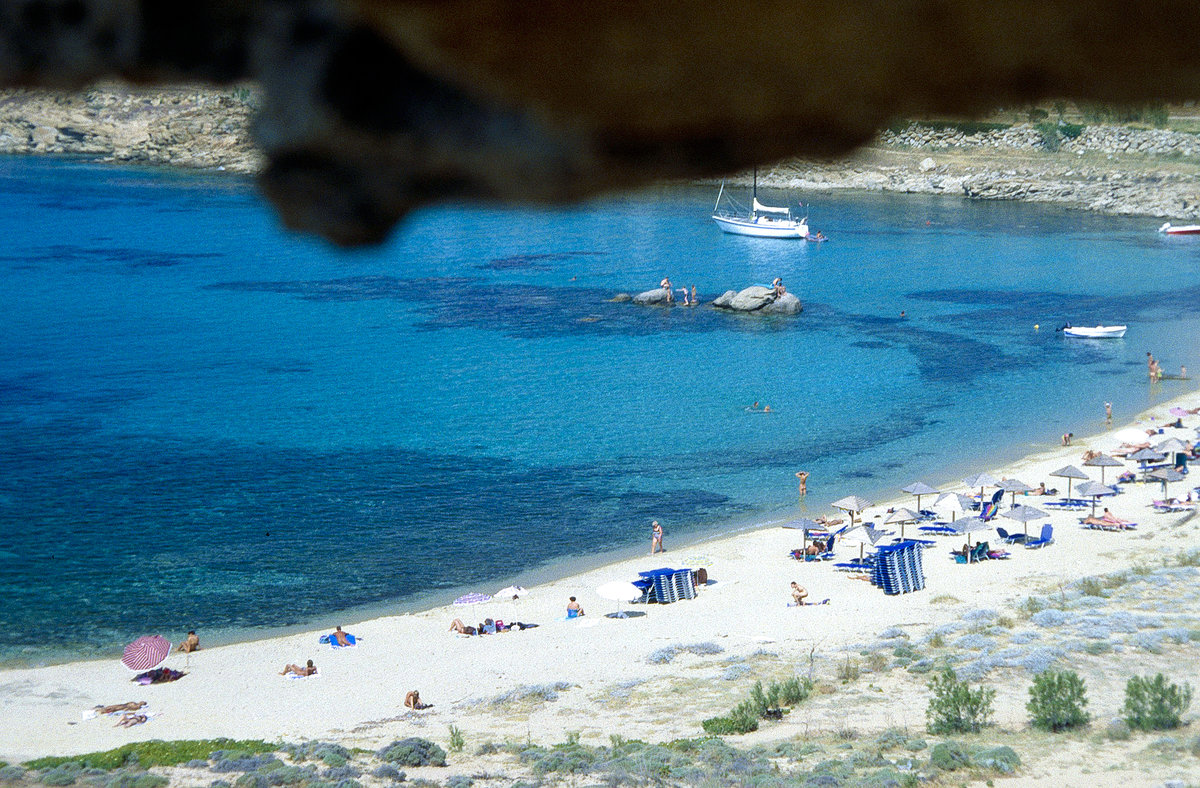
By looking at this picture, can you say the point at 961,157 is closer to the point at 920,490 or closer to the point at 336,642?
the point at 920,490

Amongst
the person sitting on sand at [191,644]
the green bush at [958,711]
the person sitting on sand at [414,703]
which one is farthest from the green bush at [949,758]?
the person sitting on sand at [191,644]

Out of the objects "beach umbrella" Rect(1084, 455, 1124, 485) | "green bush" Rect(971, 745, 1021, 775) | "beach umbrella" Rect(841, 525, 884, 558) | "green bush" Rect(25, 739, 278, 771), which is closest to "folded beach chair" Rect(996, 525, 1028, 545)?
"beach umbrella" Rect(841, 525, 884, 558)

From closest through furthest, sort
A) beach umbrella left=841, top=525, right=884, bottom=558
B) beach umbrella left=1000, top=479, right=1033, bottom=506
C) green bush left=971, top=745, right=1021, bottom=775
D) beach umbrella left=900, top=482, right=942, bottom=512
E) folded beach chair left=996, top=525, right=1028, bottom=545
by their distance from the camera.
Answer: green bush left=971, top=745, right=1021, bottom=775, beach umbrella left=841, top=525, right=884, bottom=558, folded beach chair left=996, top=525, right=1028, bottom=545, beach umbrella left=900, top=482, right=942, bottom=512, beach umbrella left=1000, top=479, right=1033, bottom=506

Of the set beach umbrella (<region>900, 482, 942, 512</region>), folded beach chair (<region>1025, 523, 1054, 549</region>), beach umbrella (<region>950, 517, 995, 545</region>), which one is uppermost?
→ beach umbrella (<region>950, 517, 995, 545</region>)

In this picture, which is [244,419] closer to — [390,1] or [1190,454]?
[1190,454]

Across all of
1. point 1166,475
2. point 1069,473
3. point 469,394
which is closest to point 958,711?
point 1069,473

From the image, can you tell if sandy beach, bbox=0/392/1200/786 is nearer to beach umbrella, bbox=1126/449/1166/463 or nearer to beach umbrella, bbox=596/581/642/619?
beach umbrella, bbox=596/581/642/619

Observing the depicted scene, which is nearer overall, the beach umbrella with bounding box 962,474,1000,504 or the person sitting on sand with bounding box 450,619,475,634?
the person sitting on sand with bounding box 450,619,475,634

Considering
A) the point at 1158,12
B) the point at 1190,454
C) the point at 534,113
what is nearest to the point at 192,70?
the point at 534,113

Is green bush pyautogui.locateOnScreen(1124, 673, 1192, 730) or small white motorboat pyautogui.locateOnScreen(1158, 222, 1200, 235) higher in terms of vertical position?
small white motorboat pyautogui.locateOnScreen(1158, 222, 1200, 235)
